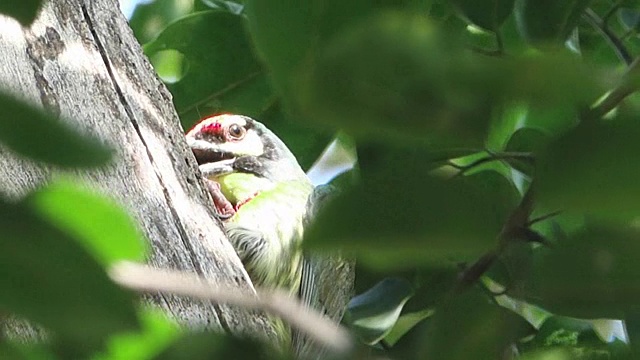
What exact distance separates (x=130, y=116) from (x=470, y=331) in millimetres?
879

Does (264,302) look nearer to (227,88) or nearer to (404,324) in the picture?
(404,324)

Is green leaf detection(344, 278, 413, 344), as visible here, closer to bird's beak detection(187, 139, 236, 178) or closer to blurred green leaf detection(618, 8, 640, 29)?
blurred green leaf detection(618, 8, 640, 29)

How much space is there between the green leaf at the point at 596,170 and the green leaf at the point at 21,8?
0.15 metres

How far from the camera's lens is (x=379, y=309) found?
Result: 0.64m

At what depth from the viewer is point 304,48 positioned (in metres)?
0.28

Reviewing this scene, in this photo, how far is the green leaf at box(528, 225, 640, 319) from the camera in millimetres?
250

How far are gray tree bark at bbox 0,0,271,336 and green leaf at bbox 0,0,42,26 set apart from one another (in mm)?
664

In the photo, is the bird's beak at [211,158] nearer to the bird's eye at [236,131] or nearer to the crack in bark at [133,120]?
the bird's eye at [236,131]

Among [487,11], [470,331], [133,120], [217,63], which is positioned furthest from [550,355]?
[217,63]

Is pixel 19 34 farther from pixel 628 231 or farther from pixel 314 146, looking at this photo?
pixel 628 231

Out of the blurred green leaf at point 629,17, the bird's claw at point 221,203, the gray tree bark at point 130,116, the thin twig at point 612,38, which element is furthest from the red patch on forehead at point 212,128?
the thin twig at point 612,38

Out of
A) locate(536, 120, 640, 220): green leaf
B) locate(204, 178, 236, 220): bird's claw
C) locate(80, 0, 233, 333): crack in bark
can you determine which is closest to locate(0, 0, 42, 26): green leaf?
locate(536, 120, 640, 220): green leaf

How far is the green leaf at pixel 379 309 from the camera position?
608mm

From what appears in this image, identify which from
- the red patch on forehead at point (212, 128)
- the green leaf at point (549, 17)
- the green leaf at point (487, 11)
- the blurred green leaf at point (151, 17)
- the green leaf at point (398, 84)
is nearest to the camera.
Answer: the green leaf at point (398, 84)
